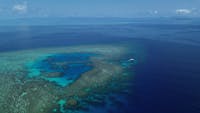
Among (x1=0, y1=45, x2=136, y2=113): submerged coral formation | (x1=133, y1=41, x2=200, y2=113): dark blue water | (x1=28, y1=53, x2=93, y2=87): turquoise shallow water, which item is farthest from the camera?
(x1=28, y1=53, x2=93, y2=87): turquoise shallow water

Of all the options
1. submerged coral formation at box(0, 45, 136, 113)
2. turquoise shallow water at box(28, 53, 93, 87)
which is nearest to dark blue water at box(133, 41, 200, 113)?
submerged coral formation at box(0, 45, 136, 113)

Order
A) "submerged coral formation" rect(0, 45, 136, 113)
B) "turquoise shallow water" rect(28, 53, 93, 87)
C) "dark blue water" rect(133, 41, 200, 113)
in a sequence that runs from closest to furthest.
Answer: "dark blue water" rect(133, 41, 200, 113) → "submerged coral formation" rect(0, 45, 136, 113) → "turquoise shallow water" rect(28, 53, 93, 87)

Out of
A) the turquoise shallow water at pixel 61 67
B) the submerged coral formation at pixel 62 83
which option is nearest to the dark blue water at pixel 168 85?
the submerged coral formation at pixel 62 83

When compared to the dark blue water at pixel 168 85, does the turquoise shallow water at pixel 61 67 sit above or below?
above

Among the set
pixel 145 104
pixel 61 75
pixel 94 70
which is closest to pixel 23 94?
pixel 61 75

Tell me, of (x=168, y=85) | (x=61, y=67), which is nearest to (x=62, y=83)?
(x=61, y=67)

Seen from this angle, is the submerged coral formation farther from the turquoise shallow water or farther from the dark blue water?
the dark blue water

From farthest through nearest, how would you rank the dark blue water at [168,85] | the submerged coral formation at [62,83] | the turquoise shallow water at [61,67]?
the turquoise shallow water at [61,67] → the submerged coral formation at [62,83] → the dark blue water at [168,85]

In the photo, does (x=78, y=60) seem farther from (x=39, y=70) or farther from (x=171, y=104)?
(x=171, y=104)

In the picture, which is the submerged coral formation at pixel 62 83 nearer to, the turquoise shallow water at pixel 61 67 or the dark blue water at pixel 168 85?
the turquoise shallow water at pixel 61 67
